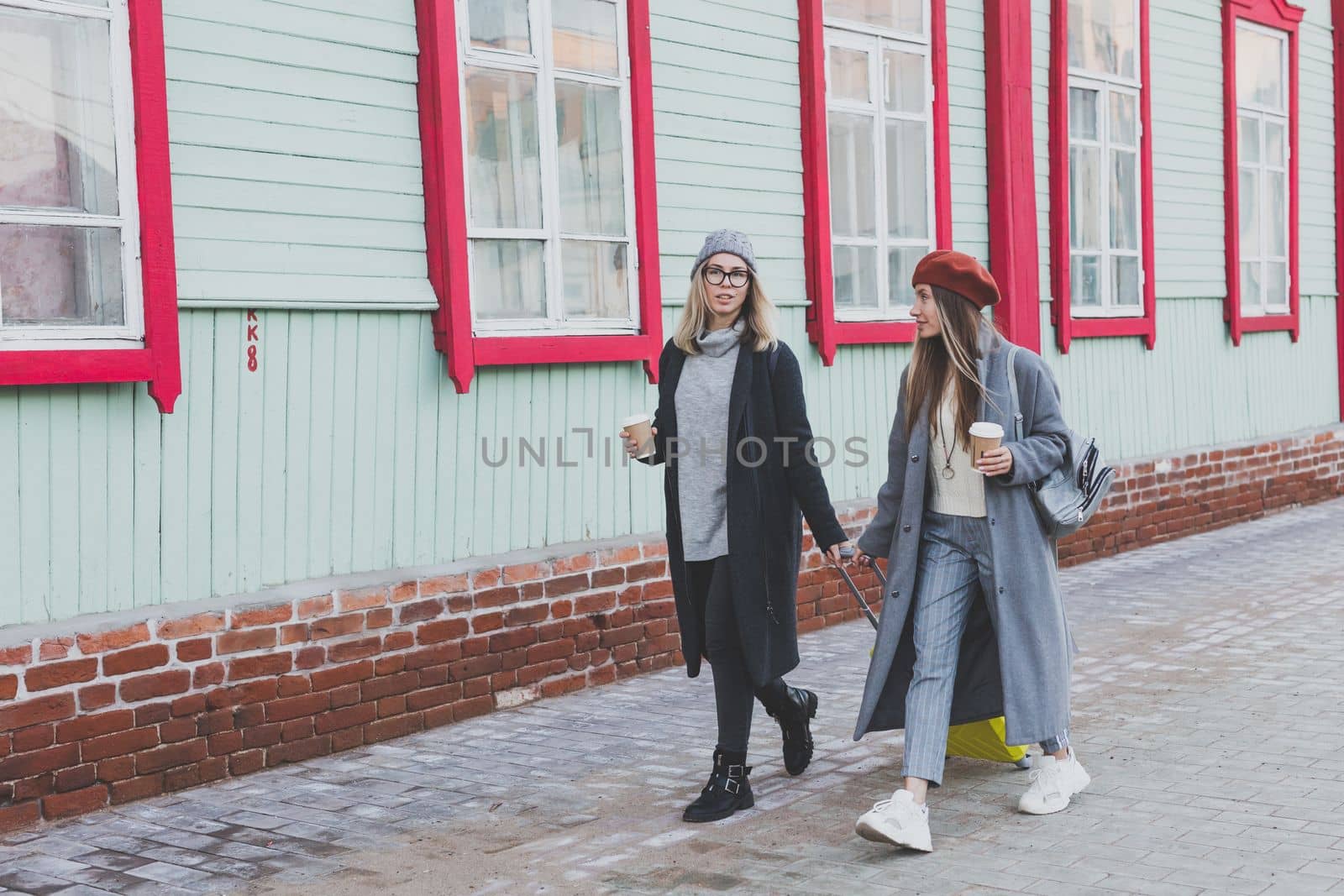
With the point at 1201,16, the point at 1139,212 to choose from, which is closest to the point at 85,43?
the point at 1139,212

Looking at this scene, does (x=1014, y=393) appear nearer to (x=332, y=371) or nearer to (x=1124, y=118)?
(x=332, y=371)

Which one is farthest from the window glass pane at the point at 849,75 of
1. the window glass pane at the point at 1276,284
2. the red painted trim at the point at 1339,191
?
the red painted trim at the point at 1339,191

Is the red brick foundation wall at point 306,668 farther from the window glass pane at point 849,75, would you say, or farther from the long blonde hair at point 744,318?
the window glass pane at point 849,75

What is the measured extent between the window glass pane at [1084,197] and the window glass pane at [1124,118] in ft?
1.01

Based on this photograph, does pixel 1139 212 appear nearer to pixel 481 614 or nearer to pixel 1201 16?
pixel 1201 16

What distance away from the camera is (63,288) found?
563cm

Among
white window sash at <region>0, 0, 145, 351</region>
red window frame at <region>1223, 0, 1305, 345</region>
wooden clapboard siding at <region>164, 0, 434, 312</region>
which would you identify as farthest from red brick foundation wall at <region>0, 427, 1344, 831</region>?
red window frame at <region>1223, 0, 1305, 345</region>

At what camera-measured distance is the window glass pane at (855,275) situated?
31.0ft

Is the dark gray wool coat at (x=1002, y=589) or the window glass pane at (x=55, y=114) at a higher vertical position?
the window glass pane at (x=55, y=114)

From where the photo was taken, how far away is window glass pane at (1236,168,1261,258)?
1387 centimetres

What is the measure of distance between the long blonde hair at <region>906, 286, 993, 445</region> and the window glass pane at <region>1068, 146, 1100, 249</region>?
259 inches

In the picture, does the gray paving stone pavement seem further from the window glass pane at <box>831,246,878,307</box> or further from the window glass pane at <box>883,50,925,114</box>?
the window glass pane at <box>883,50,925,114</box>

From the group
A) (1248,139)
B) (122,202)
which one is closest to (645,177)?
(122,202)

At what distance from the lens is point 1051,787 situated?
5211mm
